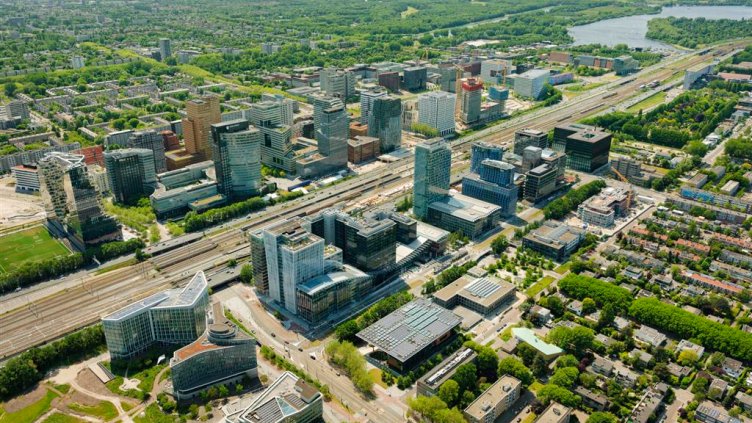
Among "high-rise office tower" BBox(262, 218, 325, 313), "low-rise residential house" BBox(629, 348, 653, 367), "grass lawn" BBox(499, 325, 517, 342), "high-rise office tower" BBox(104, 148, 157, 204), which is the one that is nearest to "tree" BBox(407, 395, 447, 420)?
"grass lawn" BBox(499, 325, 517, 342)

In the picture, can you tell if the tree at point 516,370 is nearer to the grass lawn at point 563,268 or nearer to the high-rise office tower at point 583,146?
the grass lawn at point 563,268

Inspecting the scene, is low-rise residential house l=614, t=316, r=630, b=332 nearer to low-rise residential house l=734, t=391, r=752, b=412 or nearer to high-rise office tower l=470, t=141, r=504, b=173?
low-rise residential house l=734, t=391, r=752, b=412

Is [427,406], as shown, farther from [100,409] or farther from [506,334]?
[100,409]

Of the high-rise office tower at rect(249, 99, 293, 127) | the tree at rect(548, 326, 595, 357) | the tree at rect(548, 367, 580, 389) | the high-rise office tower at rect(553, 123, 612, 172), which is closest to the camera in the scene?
the tree at rect(548, 367, 580, 389)

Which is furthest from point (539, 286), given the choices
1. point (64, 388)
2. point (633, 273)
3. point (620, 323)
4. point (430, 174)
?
point (64, 388)

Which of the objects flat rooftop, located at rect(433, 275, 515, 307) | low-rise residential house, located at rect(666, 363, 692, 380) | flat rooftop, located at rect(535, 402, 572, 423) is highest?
flat rooftop, located at rect(433, 275, 515, 307)

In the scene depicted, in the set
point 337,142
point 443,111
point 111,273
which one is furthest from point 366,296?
point 443,111
